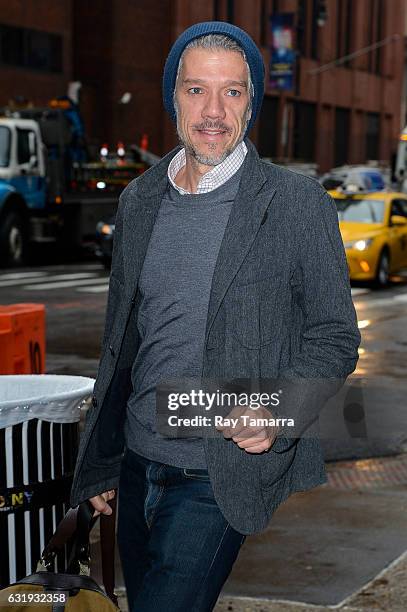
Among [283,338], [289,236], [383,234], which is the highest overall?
[289,236]

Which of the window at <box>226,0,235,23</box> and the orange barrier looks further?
the window at <box>226,0,235,23</box>

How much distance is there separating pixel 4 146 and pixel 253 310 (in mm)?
21780

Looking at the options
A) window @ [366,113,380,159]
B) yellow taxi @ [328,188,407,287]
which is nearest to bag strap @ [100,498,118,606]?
yellow taxi @ [328,188,407,287]

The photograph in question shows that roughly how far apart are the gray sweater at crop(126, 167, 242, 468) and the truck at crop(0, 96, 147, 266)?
67.6 ft

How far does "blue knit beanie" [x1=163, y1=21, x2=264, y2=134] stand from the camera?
3186 mm

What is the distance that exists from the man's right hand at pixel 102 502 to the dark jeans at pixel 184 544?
30 centimetres

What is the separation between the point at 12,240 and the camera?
79.9 ft

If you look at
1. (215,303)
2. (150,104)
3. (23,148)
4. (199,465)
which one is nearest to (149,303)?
(215,303)

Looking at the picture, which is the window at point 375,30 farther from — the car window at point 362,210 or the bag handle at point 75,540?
the bag handle at point 75,540

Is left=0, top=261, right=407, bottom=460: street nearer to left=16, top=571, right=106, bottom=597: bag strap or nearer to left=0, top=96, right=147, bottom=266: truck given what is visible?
left=0, top=96, right=147, bottom=266: truck

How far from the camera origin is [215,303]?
3.03 metres

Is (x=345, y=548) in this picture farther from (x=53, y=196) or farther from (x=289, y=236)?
(x=53, y=196)

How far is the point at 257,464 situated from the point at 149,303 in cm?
48

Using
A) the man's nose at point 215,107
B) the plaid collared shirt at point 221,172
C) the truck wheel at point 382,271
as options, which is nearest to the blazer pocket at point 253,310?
the plaid collared shirt at point 221,172
